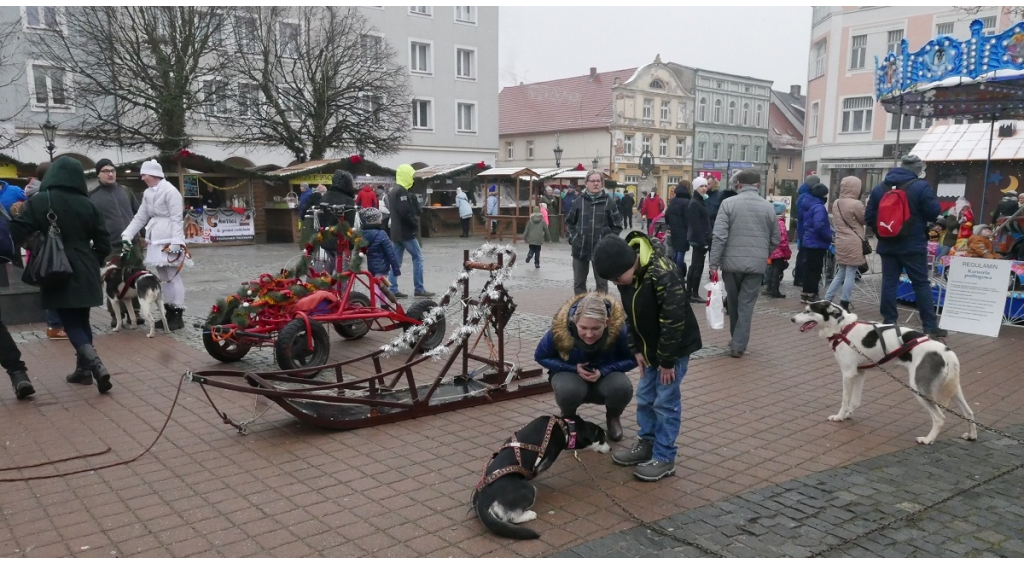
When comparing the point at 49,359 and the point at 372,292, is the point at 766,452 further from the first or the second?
the point at 49,359

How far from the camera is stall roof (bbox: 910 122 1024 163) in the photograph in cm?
1827

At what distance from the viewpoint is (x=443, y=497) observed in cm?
396

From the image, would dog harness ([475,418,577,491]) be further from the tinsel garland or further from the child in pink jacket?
the child in pink jacket

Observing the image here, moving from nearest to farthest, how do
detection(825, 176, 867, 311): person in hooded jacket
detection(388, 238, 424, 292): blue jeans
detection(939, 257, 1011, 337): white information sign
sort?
detection(939, 257, 1011, 337): white information sign, detection(825, 176, 867, 311): person in hooded jacket, detection(388, 238, 424, 292): blue jeans

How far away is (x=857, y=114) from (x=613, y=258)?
122ft

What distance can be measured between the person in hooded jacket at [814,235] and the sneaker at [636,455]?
693 cm

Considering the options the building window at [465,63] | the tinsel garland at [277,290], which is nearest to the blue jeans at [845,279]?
the tinsel garland at [277,290]

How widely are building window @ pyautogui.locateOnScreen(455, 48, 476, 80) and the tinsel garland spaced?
32.5m

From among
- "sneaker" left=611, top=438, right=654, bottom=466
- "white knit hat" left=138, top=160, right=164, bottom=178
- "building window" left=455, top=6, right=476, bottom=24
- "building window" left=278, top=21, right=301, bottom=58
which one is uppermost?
"building window" left=455, top=6, right=476, bottom=24

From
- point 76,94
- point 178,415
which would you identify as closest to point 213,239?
point 76,94

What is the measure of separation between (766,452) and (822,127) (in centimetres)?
3703

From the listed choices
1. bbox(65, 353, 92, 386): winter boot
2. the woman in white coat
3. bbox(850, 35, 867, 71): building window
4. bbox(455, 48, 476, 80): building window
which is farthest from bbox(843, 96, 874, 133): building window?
bbox(65, 353, 92, 386): winter boot

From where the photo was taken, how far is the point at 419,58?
3688 centimetres

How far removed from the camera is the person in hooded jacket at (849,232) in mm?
9273
